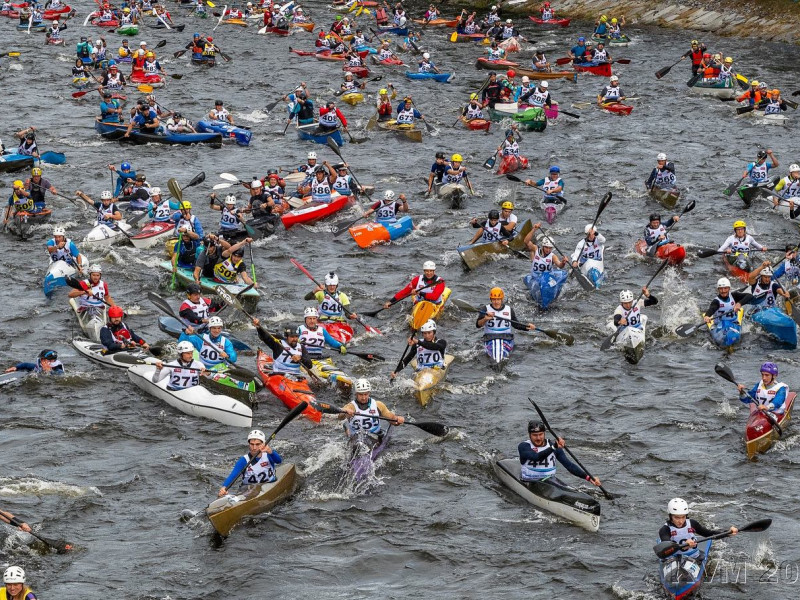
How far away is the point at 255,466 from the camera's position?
55.1ft

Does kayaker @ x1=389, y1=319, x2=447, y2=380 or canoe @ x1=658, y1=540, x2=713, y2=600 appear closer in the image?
canoe @ x1=658, y1=540, x2=713, y2=600

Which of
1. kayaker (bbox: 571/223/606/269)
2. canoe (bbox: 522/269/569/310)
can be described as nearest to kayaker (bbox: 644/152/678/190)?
kayaker (bbox: 571/223/606/269)

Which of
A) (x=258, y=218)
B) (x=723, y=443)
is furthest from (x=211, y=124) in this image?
(x=723, y=443)

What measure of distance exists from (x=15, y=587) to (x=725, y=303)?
1500 centimetres

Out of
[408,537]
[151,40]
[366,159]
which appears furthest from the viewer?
[151,40]

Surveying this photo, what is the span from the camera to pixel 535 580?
51.2 ft

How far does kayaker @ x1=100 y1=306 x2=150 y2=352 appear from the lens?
21828mm

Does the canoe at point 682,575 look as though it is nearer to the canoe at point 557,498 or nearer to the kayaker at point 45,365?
the canoe at point 557,498

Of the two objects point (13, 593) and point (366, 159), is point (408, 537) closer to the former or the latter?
point (13, 593)

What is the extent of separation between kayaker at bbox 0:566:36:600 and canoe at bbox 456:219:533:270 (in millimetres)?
15631

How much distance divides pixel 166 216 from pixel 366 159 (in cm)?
978

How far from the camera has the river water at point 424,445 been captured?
15.8 meters

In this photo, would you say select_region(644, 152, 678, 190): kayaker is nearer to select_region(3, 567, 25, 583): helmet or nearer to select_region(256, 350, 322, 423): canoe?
select_region(256, 350, 322, 423): canoe

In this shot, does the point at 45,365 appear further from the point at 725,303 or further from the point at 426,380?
the point at 725,303
